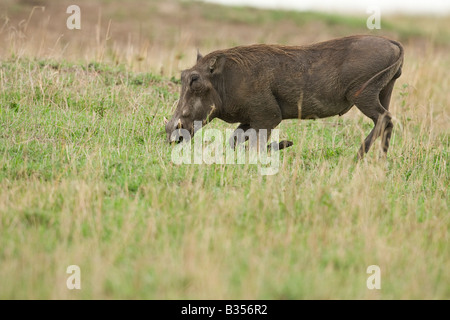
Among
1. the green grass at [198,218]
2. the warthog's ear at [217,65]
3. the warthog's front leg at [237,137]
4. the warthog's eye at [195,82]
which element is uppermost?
the warthog's ear at [217,65]

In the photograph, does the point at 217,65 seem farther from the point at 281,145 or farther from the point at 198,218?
the point at 198,218

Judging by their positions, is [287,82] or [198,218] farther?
[287,82]

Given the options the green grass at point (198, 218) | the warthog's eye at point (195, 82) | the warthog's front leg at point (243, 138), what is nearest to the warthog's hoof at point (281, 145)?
the warthog's front leg at point (243, 138)

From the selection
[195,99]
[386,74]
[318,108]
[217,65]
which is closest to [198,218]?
[195,99]

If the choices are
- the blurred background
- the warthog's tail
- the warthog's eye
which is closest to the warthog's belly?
the warthog's tail

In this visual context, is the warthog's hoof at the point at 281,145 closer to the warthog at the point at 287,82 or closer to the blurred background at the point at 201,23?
the warthog at the point at 287,82

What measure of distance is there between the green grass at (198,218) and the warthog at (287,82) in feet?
1.48

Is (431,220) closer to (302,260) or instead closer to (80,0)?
(302,260)

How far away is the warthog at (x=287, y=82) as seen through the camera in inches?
230

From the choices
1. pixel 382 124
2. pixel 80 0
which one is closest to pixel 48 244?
pixel 382 124

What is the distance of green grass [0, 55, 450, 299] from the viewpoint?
3490 millimetres

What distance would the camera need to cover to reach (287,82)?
19.4ft

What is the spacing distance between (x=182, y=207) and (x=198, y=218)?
294 mm

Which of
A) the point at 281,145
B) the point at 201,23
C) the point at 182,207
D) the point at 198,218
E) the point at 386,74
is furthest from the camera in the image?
the point at 201,23
